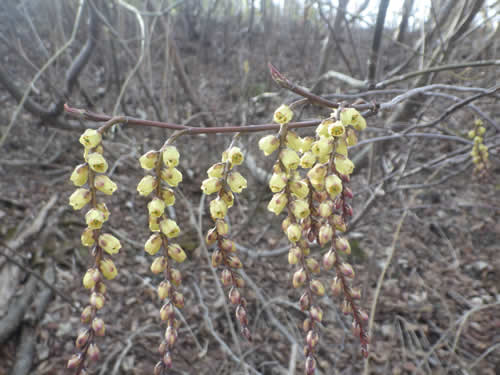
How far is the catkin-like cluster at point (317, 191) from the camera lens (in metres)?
0.67

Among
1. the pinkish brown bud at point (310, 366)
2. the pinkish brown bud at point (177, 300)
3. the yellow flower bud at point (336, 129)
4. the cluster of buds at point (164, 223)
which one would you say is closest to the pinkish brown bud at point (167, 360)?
the cluster of buds at point (164, 223)

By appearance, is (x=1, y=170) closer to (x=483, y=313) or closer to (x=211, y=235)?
(x=211, y=235)

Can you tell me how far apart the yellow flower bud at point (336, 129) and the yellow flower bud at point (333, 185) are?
9cm

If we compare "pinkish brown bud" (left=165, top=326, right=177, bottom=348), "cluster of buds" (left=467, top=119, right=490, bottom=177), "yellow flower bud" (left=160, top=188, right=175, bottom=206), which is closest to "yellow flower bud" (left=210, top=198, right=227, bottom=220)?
"yellow flower bud" (left=160, top=188, right=175, bottom=206)

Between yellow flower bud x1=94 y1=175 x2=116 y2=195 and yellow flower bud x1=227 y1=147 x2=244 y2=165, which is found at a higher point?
yellow flower bud x1=227 y1=147 x2=244 y2=165

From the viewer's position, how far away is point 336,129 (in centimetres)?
64

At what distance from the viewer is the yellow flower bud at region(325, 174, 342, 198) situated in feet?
2.16

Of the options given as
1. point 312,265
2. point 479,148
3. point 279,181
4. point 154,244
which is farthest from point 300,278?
point 479,148

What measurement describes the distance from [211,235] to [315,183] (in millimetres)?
276

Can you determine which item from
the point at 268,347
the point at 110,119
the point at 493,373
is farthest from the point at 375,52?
the point at 493,373

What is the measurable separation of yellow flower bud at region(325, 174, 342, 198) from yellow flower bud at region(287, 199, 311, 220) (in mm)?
68

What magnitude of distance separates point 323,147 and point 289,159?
0.24 ft

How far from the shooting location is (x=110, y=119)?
0.70 metres

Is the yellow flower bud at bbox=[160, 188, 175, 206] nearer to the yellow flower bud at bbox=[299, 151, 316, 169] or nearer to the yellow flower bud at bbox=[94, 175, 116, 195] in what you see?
the yellow flower bud at bbox=[94, 175, 116, 195]
